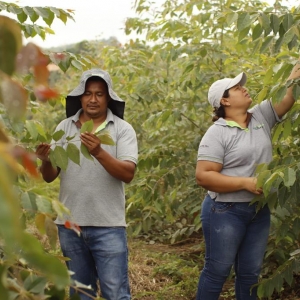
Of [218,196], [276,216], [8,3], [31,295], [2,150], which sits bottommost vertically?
[276,216]

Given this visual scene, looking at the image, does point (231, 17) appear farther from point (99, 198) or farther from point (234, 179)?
point (99, 198)

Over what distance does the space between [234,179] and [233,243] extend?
0.35 metres

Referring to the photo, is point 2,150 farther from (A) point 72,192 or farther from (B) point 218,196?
(B) point 218,196

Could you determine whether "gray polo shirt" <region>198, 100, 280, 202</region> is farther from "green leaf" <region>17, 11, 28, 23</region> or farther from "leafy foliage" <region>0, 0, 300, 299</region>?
"green leaf" <region>17, 11, 28, 23</region>

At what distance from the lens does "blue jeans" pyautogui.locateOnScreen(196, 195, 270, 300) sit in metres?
3.07

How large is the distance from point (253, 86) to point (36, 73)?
3.44 metres

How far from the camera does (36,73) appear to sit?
0.74 m

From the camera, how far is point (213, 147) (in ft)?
10.0

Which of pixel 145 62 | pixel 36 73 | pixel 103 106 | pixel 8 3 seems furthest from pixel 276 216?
pixel 36 73

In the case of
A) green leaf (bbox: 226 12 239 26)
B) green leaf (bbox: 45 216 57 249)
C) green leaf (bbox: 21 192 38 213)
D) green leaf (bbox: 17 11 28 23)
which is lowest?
green leaf (bbox: 45 216 57 249)

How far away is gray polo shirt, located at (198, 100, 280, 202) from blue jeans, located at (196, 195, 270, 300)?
0.08 m

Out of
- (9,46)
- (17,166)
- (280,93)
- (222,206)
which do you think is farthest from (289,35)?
(9,46)

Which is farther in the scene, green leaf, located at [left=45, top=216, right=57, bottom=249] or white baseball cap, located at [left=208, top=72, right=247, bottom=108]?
white baseball cap, located at [left=208, top=72, right=247, bottom=108]

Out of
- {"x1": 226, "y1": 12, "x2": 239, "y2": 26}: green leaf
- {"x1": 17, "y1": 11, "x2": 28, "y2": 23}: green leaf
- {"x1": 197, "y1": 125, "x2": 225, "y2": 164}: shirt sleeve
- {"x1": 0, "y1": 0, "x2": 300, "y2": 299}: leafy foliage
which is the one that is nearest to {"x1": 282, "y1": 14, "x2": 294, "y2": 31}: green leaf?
{"x1": 0, "y1": 0, "x2": 300, "y2": 299}: leafy foliage
